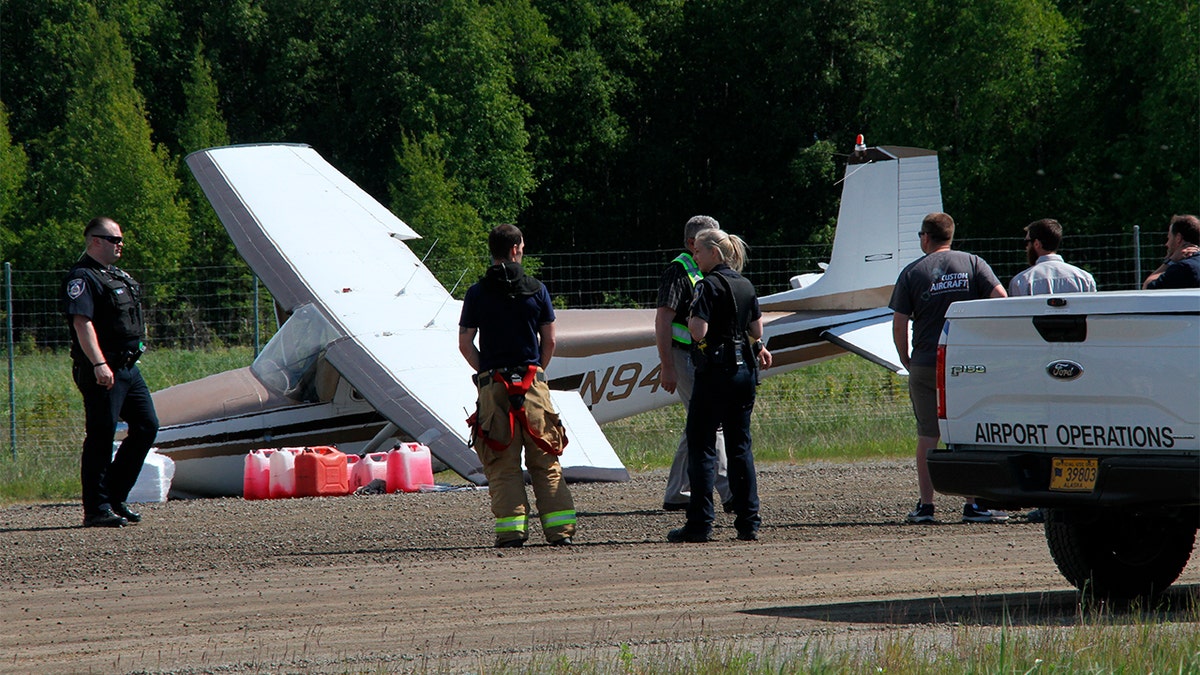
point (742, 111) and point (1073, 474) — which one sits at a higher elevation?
point (742, 111)

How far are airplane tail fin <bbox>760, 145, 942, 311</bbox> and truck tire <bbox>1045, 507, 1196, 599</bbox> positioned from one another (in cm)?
807

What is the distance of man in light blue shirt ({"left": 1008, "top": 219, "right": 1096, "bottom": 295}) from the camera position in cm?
913

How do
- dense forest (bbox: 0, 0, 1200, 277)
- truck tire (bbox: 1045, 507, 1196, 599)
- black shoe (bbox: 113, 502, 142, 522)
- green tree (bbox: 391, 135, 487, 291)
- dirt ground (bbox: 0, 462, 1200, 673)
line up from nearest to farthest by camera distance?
dirt ground (bbox: 0, 462, 1200, 673), truck tire (bbox: 1045, 507, 1196, 599), black shoe (bbox: 113, 502, 142, 522), green tree (bbox: 391, 135, 487, 291), dense forest (bbox: 0, 0, 1200, 277)

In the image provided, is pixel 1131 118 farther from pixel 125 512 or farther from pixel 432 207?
pixel 125 512

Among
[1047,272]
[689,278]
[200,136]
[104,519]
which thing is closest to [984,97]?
[200,136]

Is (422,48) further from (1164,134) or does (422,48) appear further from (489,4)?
(1164,134)

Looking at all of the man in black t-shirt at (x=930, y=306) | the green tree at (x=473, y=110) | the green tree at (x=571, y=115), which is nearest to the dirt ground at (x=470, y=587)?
the man in black t-shirt at (x=930, y=306)

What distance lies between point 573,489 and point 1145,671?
7.85 m

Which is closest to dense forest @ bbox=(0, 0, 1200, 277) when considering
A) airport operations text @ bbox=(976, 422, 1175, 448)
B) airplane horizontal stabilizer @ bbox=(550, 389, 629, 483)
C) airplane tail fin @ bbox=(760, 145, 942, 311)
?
airplane tail fin @ bbox=(760, 145, 942, 311)

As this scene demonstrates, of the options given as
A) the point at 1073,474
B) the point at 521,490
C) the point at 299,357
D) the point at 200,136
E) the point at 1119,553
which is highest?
the point at 200,136

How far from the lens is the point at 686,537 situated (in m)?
8.53

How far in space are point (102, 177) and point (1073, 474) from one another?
42.8m

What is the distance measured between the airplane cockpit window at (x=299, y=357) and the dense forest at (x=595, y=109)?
2697 cm

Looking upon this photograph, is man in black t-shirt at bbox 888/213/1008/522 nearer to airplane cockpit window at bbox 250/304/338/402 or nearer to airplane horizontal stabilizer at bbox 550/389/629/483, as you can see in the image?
airplane horizontal stabilizer at bbox 550/389/629/483
